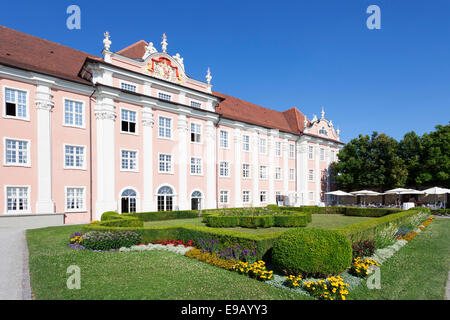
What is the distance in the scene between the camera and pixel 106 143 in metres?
22.0

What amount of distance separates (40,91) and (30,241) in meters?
12.6

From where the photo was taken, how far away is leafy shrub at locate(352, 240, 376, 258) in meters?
9.52

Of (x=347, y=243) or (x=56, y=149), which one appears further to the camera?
(x=56, y=149)

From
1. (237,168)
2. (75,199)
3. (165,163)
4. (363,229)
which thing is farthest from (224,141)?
(363,229)

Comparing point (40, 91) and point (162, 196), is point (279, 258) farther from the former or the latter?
point (40, 91)

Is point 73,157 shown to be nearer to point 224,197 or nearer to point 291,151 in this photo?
point 224,197

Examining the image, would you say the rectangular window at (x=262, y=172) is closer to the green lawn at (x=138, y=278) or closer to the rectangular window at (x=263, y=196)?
the rectangular window at (x=263, y=196)

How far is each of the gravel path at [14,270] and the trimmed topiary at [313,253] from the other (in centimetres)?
669

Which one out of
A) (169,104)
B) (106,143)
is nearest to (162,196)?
(106,143)

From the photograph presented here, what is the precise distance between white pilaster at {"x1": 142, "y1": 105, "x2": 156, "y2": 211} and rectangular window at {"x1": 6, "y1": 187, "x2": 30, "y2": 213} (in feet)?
28.6

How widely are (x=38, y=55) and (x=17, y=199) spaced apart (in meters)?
12.5

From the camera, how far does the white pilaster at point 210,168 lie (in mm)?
28656

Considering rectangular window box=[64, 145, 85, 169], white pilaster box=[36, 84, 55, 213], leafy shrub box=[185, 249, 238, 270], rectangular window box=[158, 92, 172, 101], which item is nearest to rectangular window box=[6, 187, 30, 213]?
white pilaster box=[36, 84, 55, 213]
